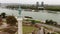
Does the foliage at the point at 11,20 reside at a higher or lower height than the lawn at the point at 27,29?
higher

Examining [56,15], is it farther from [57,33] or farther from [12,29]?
[12,29]

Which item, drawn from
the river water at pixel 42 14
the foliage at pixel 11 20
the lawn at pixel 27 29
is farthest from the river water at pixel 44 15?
the foliage at pixel 11 20

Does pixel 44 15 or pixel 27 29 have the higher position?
pixel 44 15

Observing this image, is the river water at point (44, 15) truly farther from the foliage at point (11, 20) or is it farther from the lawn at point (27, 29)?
the foliage at point (11, 20)

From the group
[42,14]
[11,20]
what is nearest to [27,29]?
[11,20]

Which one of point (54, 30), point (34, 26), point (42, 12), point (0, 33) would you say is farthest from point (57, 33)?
point (0, 33)

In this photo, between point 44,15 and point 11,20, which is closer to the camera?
point 11,20

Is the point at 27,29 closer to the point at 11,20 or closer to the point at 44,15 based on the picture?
the point at 11,20

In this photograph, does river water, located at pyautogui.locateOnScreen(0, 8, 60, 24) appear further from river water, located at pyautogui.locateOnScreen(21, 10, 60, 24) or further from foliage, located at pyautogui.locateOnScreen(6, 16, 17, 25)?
foliage, located at pyautogui.locateOnScreen(6, 16, 17, 25)

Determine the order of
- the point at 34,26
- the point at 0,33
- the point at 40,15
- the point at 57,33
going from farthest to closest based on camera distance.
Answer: the point at 40,15 → the point at 34,26 → the point at 57,33 → the point at 0,33
